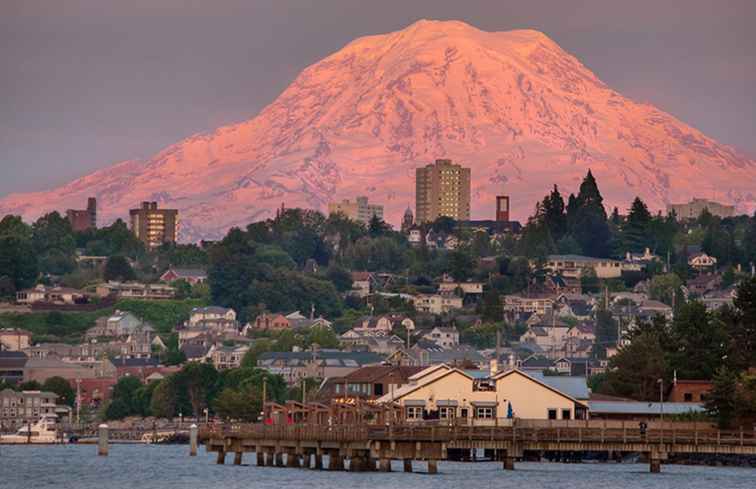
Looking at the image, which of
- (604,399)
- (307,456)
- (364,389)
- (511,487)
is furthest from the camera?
(364,389)

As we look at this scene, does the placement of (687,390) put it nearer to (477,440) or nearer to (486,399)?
(486,399)

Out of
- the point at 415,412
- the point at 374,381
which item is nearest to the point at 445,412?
the point at 415,412

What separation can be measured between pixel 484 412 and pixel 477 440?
12.9 meters

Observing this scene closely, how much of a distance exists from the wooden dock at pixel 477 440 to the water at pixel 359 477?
1168 millimetres

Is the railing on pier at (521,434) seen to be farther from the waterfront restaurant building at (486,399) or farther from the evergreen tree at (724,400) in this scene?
the waterfront restaurant building at (486,399)

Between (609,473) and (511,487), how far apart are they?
15.6 m

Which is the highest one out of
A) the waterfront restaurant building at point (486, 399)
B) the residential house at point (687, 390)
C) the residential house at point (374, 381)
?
the residential house at point (374, 381)

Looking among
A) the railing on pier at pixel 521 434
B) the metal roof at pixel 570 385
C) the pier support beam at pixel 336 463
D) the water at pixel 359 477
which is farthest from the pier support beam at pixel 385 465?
the metal roof at pixel 570 385

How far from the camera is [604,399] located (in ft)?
524

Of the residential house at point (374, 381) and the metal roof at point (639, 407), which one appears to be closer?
the metal roof at point (639, 407)

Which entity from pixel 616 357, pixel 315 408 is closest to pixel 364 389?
pixel 616 357

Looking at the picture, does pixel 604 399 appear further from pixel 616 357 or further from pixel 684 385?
pixel 616 357

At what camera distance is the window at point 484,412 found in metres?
140

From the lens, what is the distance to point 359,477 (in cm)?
12338
